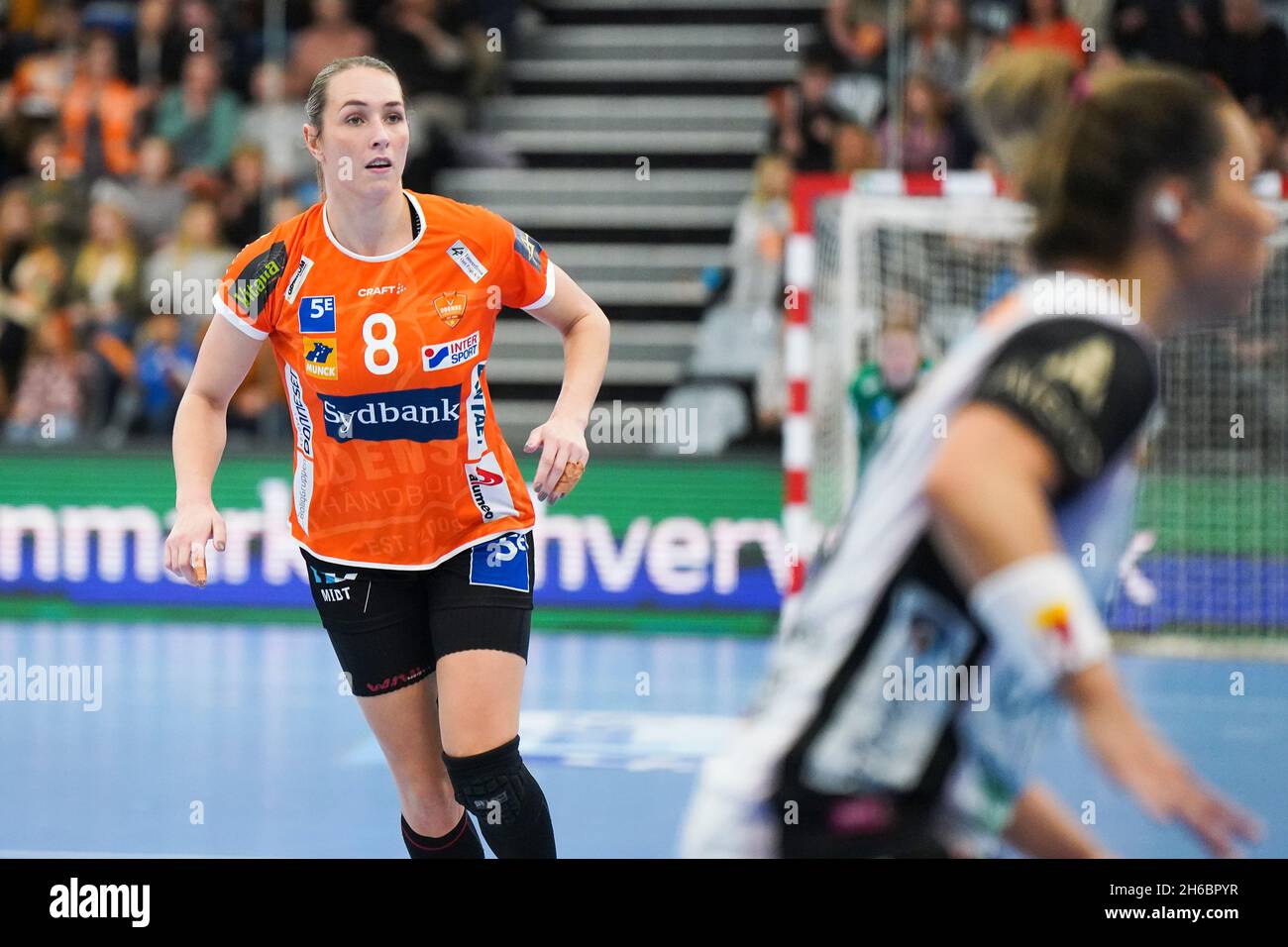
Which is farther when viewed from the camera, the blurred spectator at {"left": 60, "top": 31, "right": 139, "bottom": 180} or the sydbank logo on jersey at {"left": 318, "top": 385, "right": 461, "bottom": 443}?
the blurred spectator at {"left": 60, "top": 31, "right": 139, "bottom": 180}

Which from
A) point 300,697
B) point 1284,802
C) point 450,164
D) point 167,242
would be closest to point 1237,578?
Answer: point 1284,802

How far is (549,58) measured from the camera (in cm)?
1304

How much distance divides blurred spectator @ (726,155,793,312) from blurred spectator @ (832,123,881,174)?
0.39 meters

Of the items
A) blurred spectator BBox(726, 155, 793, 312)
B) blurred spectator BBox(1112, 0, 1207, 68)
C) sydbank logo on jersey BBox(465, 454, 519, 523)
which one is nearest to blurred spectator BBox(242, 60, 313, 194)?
blurred spectator BBox(726, 155, 793, 312)

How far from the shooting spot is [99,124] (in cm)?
1177

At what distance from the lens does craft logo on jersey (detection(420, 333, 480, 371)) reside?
386cm

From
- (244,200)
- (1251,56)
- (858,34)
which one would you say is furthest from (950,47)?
(244,200)

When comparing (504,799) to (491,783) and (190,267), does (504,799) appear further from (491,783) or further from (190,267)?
(190,267)

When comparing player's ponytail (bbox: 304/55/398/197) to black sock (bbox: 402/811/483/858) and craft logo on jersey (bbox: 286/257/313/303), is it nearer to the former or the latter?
craft logo on jersey (bbox: 286/257/313/303)

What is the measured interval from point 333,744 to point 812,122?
5591 millimetres

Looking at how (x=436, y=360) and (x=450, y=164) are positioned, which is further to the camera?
(x=450, y=164)
